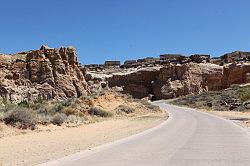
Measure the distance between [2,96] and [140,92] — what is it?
60.3 meters

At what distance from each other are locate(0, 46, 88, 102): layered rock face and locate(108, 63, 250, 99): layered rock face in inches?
1828

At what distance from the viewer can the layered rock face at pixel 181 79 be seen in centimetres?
10419

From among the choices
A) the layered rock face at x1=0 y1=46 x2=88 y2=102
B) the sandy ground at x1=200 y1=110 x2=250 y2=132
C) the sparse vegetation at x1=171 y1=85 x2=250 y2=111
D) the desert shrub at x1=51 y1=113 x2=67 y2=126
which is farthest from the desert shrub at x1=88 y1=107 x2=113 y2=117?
the sparse vegetation at x1=171 y1=85 x2=250 y2=111

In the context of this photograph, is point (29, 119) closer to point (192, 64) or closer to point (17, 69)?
point (17, 69)

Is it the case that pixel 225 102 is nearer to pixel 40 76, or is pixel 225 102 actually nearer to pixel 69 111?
pixel 40 76

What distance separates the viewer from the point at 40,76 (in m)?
56.8

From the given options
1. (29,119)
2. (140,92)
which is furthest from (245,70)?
(29,119)

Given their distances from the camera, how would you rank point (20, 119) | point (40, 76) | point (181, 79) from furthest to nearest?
1. point (181, 79)
2. point (40, 76)
3. point (20, 119)

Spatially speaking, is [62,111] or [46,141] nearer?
[46,141]

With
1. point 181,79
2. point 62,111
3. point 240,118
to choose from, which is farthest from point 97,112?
point 181,79

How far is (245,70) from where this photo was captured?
342ft

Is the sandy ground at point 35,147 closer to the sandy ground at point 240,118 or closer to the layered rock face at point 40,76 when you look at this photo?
the sandy ground at point 240,118

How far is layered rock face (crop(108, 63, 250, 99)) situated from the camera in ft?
342

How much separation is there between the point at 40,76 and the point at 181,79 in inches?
2164
